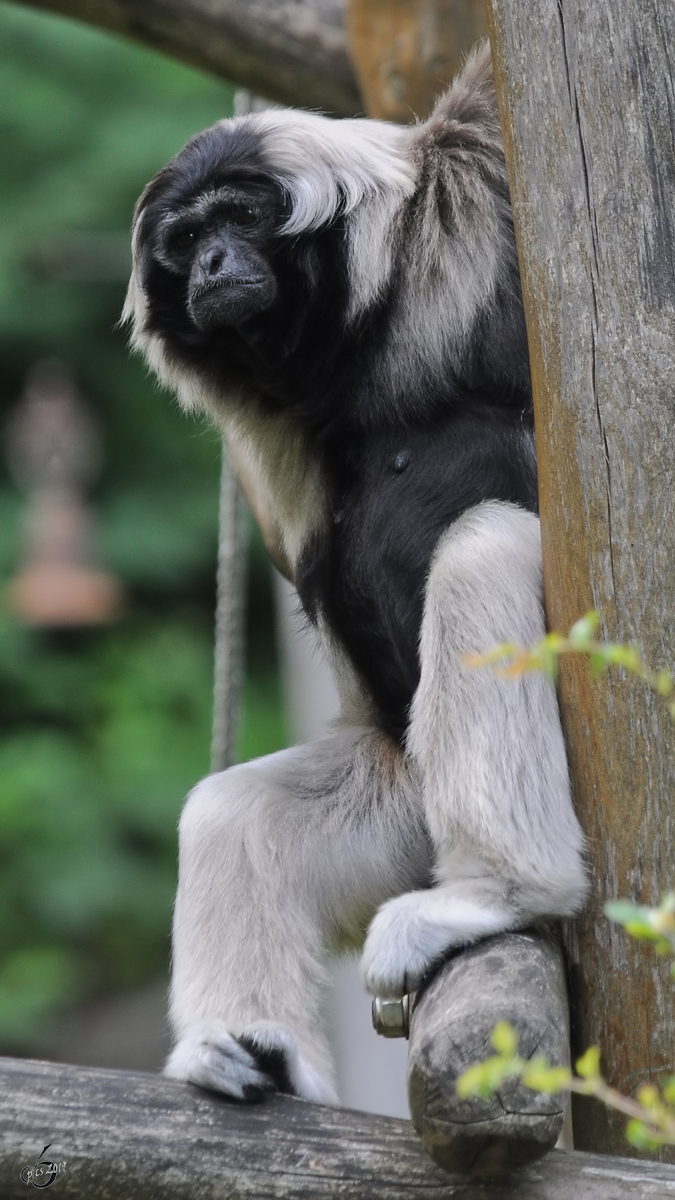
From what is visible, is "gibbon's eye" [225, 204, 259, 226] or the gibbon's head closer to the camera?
the gibbon's head

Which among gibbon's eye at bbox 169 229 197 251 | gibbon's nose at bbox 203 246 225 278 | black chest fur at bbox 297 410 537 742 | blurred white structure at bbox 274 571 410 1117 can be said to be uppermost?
gibbon's eye at bbox 169 229 197 251

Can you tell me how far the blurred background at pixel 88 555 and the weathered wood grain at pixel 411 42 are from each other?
3.97 metres

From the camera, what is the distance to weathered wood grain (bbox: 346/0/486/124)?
5332 mm

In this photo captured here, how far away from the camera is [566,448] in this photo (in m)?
2.97

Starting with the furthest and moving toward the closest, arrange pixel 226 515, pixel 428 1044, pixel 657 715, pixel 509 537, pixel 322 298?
pixel 226 515 → pixel 322 298 → pixel 509 537 → pixel 657 715 → pixel 428 1044

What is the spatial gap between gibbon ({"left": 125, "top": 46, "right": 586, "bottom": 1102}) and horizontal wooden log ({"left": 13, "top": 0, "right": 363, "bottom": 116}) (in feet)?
5.14

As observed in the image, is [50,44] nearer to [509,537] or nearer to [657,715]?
[509,537]

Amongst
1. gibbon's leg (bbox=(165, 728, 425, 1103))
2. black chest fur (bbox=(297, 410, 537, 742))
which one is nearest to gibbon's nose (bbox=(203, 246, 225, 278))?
black chest fur (bbox=(297, 410, 537, 742))

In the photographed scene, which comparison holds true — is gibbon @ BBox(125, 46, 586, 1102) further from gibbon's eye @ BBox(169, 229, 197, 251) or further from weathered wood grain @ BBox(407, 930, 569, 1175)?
weathered wood grain @ BBox(407, 930, 569, 1175)

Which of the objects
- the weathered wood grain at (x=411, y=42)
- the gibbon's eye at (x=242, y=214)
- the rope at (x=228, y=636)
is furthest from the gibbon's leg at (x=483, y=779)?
the weathered wood grain at (x=411, y=42)

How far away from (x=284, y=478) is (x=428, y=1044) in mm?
2010

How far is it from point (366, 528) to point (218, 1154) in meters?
1.69

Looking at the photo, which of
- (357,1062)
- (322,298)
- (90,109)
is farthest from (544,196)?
(90,109)

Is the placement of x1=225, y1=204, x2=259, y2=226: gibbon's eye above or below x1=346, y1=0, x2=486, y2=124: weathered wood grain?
below
